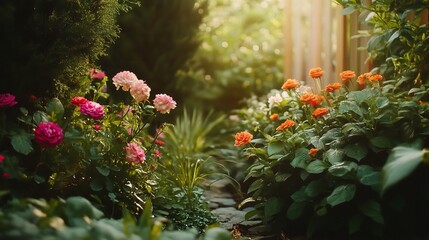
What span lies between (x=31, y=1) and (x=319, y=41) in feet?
11.3

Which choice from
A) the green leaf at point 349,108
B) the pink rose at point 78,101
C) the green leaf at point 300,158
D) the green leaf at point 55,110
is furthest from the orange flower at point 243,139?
the green leaf at point 55,110

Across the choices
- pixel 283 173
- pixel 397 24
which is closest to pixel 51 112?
pixel 283 173

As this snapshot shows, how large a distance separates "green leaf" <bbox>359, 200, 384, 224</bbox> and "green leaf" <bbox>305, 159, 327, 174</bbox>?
0.95ft

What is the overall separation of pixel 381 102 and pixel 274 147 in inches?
→ 27.0

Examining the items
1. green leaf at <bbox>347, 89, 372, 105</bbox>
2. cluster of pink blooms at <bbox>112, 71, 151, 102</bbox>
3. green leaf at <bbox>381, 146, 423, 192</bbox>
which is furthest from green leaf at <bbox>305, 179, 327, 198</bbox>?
cluster of pink blooms at <bbox>112, 71, 151, 102</bbox>

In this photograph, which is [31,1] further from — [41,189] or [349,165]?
[349,165]

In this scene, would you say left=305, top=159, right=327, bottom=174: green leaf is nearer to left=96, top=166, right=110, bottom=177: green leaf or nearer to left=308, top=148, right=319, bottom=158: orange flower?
left=308, top=148, right=319, bottom=158: orange flower

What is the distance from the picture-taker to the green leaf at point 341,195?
2801 millimetres

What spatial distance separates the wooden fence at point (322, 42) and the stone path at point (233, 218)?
58.9 inches

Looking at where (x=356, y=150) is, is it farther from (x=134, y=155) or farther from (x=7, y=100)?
(x=7, y=100)

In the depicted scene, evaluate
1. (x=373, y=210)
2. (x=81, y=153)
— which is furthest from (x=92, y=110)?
(x=373, y=210)

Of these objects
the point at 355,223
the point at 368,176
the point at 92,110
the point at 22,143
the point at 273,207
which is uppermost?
the point at 92,110

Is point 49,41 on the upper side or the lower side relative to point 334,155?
upper

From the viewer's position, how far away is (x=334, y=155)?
3.02 meters
